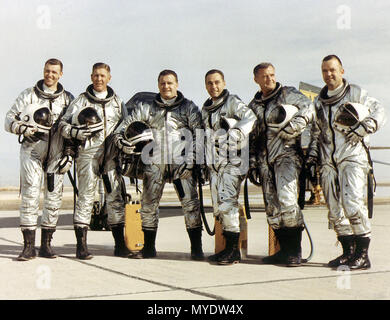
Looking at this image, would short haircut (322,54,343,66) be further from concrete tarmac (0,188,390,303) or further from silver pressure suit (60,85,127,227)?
silver pressure suit (60,85,127,227)

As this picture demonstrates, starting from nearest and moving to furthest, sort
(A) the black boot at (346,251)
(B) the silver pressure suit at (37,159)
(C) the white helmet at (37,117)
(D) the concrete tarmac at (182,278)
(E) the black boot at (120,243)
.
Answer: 1. (D) the concrete tarmac at (182,278)
2. (A) the black boot at (346,251)
3. (C) the white helmet at (37,117)
4. (B) the silver pressure suit at (37,159)
5. (E) the black boot at (120,243)

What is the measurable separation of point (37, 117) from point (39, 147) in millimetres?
366

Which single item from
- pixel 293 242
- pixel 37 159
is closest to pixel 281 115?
pixel 293 242

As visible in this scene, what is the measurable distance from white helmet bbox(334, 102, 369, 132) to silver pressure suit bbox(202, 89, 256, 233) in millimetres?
865

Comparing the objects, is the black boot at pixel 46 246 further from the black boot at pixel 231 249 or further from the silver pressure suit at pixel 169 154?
the black boot at pixel 231 249

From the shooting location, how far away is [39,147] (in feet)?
18.4

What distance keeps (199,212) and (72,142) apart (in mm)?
1660

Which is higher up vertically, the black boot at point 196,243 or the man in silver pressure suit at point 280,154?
the man in silver pressure suit at point 280,154

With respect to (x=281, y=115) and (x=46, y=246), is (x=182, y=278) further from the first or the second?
(x=46, y=246)

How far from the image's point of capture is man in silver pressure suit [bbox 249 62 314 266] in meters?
5.02

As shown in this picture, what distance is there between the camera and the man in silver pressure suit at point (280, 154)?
16.5 ft

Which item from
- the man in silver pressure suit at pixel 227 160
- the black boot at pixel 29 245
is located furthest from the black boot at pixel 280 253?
the black boot at pixel 29 245
